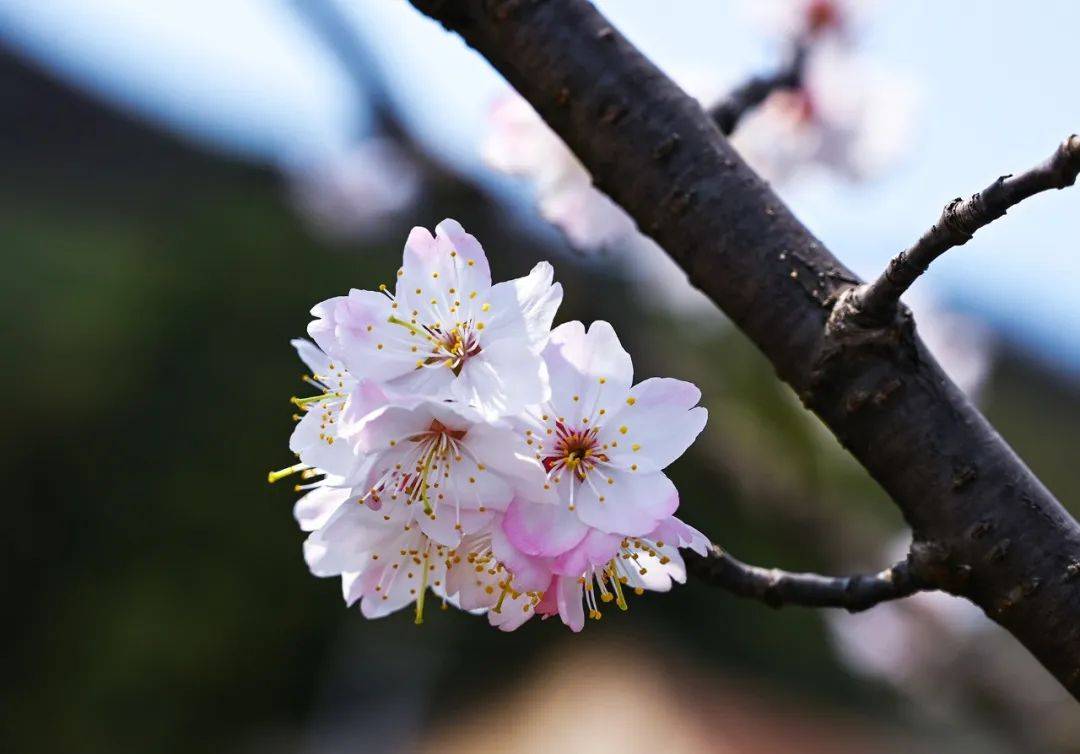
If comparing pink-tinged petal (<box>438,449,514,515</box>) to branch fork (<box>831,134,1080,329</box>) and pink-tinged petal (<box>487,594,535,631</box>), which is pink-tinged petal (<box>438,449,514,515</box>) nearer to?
pink-tinged petal (<box>487,594,535,631</box>)

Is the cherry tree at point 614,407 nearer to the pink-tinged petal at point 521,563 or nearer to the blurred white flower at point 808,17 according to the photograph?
the pink-tinged petal at point 521,563

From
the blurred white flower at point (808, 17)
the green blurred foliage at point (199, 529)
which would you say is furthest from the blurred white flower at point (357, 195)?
the blurred white flower at point (808, 17)

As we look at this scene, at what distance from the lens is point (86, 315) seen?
425 cm

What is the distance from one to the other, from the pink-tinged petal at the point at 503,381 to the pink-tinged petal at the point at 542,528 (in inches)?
2.2

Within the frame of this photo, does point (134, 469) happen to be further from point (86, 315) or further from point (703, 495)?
point (703, 495)

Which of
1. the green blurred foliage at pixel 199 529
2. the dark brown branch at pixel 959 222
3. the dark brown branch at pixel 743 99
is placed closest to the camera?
the dark brown branch at pixel 959 222

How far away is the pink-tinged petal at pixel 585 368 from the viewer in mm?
523

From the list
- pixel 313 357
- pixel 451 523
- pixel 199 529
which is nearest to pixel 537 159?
pixel 313 357

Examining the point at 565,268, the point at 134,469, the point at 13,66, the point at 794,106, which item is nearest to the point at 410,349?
the point at 794,106

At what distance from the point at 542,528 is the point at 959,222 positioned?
0.26 m

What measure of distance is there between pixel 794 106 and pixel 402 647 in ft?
9.81

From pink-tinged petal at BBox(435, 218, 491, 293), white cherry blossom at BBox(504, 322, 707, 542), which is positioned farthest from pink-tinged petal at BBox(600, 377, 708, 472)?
pink-tinged petal at BBox(435, 218, 491, 293)

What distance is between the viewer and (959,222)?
48cm

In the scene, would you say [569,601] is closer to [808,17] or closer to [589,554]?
[589,554]
